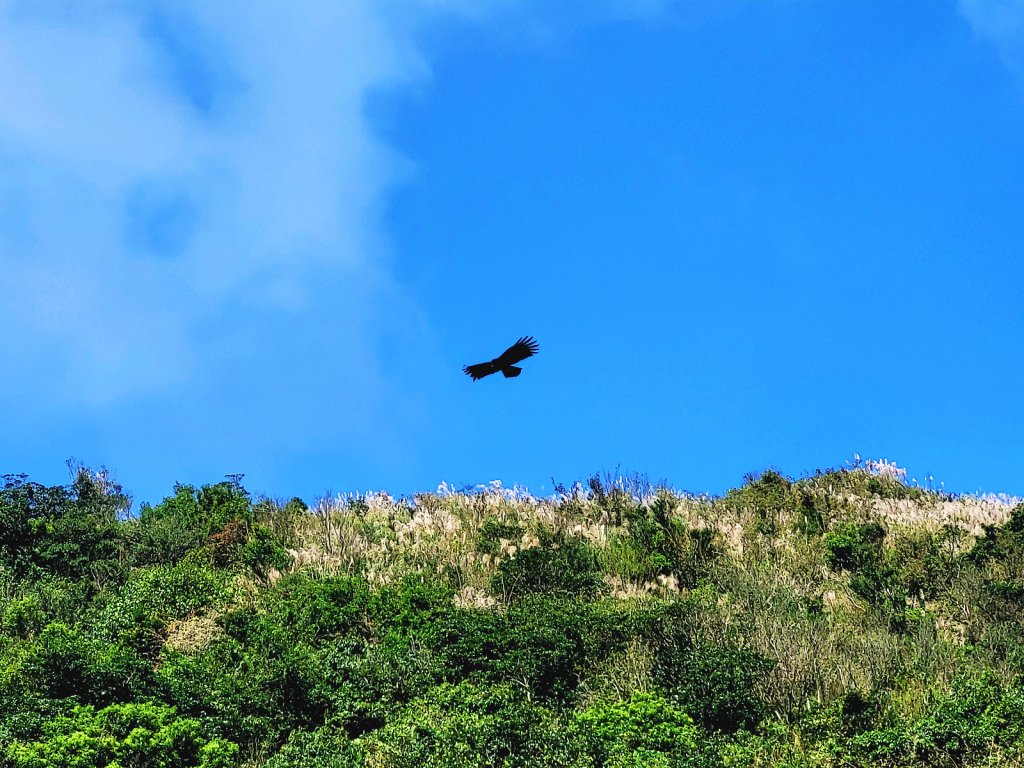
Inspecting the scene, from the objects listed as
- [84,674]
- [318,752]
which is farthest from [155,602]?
[318,752]

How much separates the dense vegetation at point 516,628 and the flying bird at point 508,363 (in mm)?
3648

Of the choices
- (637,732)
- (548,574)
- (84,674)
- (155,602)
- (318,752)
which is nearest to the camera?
(637,732)

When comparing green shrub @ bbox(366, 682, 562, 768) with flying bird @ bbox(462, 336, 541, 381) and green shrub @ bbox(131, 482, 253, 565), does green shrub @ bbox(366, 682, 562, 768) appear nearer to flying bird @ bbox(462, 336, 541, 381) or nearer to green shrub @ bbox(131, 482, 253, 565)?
flying bird @ bbox(462, 336, 541, 381)

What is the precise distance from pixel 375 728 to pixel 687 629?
14.5ft

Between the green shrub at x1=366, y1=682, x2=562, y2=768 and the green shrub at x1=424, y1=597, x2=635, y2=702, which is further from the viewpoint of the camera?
the green shrub at x1=424, y1=597, x2=635, y2=702

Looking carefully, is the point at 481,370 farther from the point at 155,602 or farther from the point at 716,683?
the point at 155,602

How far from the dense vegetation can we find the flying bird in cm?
365

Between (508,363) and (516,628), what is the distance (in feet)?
12.5

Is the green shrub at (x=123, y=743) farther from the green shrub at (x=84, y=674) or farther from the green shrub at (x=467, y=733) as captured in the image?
the green shrub at (x=467, y=733)

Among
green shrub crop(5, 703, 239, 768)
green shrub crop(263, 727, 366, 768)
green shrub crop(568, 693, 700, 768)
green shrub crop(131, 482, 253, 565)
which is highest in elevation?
green shrub crop(131, 482, 253, 565)

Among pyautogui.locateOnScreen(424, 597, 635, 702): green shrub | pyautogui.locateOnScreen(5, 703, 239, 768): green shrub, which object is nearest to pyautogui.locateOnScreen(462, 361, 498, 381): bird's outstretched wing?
pyautogui.locateOnScreen(424, 597, 635, 702): green shrub

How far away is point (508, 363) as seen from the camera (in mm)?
13336

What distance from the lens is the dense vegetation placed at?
11938mm

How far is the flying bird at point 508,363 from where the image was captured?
1323cm
